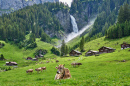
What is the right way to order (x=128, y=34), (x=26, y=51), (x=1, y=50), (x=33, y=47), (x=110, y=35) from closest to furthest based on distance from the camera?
(x=128, y=34)
(x=110, y=35)
(x=1, y=50)
(x=26, y=51)
(x=33, y=47)

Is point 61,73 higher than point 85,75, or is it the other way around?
point 61,73

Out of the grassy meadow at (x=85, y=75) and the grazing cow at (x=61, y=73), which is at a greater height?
the grazing cow at (x=61, y=73)

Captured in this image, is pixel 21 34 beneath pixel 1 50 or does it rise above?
above

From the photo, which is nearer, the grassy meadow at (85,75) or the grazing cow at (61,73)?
the grassy meadow at (85,75)

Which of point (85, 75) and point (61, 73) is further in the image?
point (85, 75)

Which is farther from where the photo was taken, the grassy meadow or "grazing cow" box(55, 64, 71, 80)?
"grazing cow" box(55, 64, 71, 80)

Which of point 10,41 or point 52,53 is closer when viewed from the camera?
point 52,53

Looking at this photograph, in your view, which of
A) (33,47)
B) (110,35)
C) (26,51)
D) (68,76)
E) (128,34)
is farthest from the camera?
(33,47)

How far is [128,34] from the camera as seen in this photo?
Answer: 375ft

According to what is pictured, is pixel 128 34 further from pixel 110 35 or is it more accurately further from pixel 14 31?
pixel 14 31

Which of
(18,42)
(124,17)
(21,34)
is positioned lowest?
(18,42)

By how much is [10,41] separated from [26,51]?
37.3 meters

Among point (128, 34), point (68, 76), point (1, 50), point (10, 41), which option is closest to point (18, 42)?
point (10, 41)

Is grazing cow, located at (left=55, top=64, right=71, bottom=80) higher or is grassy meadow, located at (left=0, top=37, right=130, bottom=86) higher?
grazing cow, located at (left=55, top=64, right=71, bottom=80)
